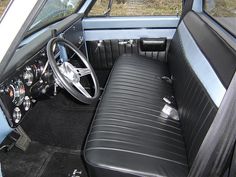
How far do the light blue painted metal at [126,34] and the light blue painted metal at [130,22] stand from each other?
0.13 ft

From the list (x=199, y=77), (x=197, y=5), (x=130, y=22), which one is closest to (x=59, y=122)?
(x=130, y=22)

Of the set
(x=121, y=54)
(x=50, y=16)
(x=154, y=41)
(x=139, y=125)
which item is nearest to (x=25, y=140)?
(x=139, y=125)

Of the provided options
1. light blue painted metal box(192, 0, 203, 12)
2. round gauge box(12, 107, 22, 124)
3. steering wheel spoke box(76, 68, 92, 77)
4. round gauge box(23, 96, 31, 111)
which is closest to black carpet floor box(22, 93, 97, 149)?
steering wheel spoke box(76, 68, 92, 77)

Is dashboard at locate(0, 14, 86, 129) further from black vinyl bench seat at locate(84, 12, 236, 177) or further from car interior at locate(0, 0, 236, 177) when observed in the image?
black vinyl bench seat at locate(84, 12, 236, 177)

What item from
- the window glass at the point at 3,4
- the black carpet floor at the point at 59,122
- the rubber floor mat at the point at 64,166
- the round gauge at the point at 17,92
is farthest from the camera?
the black carpet floor at the point at 59,122

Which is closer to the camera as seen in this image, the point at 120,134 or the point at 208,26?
the point at 120,134

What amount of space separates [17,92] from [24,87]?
109 mm

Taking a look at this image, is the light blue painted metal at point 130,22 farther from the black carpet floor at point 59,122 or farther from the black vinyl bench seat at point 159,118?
the black carpet floor at point 59,122

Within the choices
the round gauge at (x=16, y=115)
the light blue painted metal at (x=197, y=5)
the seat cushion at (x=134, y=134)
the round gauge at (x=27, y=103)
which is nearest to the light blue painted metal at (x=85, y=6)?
the seat cushion at (x=134, y=134)

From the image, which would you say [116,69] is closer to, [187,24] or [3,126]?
[187,24]

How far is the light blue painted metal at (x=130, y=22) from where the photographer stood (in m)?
2.87

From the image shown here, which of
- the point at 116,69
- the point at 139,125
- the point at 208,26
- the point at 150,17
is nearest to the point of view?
the point at 139,125

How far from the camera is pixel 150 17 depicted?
2.90m

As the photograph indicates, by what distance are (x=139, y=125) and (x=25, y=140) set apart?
75 centimetres
